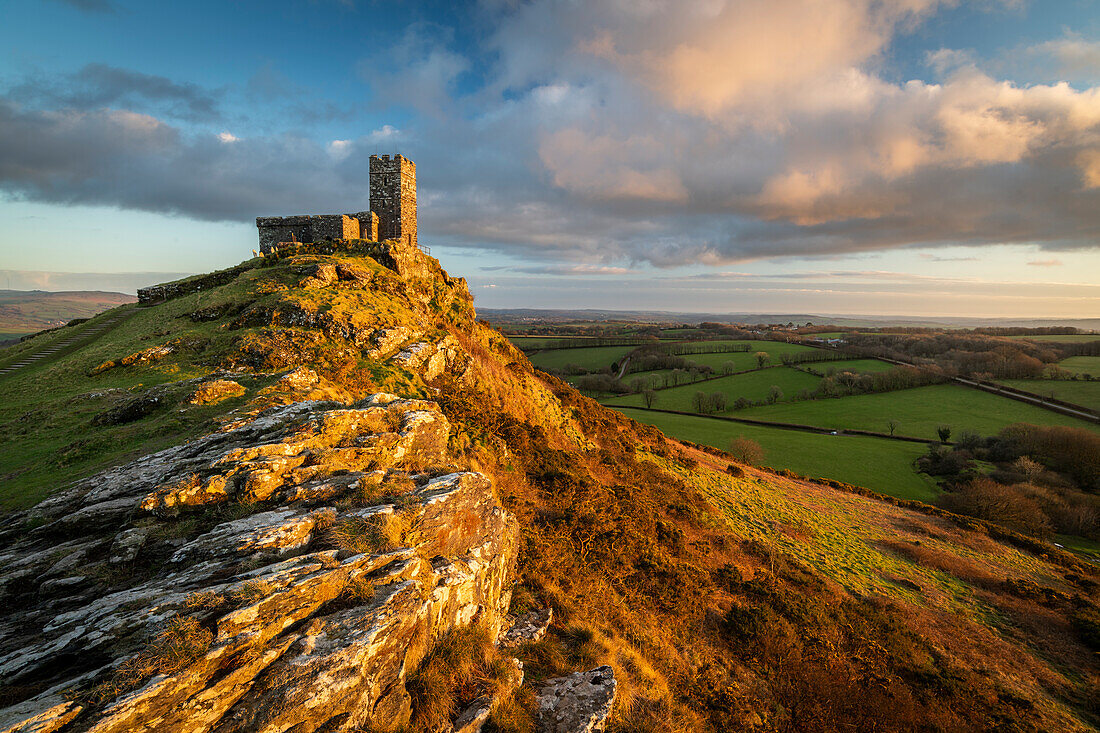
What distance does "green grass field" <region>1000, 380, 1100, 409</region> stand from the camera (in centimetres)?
6131

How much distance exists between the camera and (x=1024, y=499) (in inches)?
1353

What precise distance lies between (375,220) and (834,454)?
5498 cm

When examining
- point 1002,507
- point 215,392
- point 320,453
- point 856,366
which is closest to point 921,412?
point 856,366

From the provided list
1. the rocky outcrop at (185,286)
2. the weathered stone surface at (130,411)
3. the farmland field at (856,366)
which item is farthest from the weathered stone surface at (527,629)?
the farmland field at (856,366)

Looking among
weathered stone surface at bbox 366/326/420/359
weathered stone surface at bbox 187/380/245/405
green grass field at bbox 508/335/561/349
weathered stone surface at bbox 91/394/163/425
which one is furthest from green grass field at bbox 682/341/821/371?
weathered stone surface at bbox 91/394/163/425

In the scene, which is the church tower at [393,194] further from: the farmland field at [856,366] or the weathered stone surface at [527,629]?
the farmland field at [856,366]

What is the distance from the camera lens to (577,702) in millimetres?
7227

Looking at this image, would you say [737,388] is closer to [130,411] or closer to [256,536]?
[130,411]

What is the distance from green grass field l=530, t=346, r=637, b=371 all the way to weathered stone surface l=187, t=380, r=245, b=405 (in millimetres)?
90588

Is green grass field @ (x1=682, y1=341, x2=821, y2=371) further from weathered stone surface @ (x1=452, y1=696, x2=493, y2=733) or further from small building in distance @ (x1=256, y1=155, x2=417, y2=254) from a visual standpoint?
weathered stone surface @ (x1=452, y1=696, x2=493, y2=733)

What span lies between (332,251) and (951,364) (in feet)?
393

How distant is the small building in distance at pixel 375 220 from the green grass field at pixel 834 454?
4296 cm

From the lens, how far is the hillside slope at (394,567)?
16.0 ft

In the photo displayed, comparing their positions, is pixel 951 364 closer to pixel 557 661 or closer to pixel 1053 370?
pixel 1053 370
